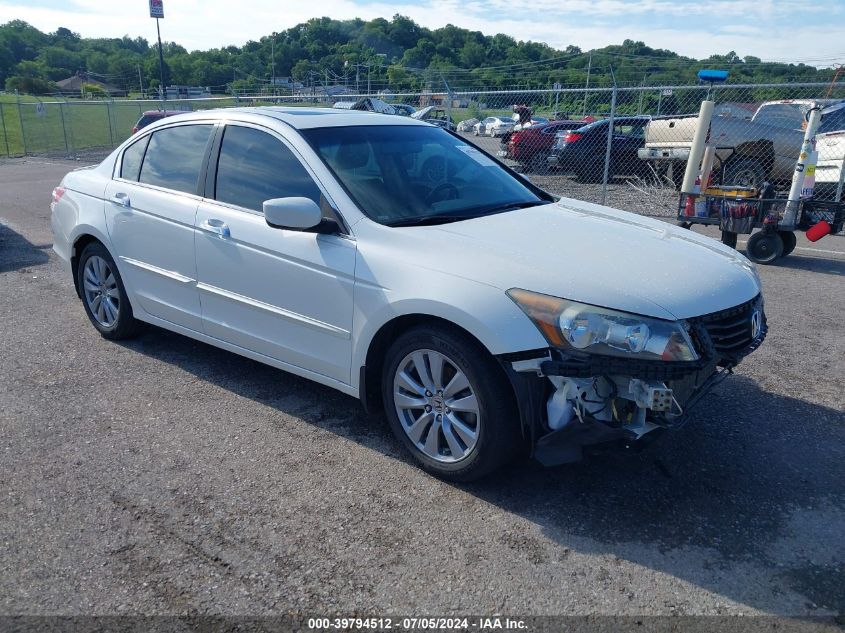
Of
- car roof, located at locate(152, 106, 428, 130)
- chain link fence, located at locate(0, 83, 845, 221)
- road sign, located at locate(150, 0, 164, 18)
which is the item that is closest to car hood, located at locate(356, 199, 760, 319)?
car roof, located at locate(152, 106, 428, 130)

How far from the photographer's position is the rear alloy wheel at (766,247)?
8211 mm

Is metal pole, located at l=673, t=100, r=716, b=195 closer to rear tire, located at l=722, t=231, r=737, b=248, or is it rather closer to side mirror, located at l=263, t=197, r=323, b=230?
rear tire, located at l=722, t=231, r=737, b=248

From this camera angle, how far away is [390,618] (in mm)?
2551

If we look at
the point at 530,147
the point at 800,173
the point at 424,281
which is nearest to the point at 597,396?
the point at 424,281

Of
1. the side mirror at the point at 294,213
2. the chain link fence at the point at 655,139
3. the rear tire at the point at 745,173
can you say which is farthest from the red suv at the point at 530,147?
the side mirror at the point at 294,213

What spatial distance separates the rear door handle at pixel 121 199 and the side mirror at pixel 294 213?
170cm

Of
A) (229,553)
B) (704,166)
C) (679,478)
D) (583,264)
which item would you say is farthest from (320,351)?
(704,166)

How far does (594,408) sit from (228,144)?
2767mm

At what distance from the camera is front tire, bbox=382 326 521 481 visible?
10.3 feet

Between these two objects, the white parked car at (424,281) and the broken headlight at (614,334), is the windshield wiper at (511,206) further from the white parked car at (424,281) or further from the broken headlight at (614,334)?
the broken headlight at (614,334)

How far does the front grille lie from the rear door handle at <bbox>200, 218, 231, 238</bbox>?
260 centimetres

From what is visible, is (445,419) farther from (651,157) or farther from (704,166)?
(651,157)

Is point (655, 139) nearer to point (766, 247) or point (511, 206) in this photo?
point (766, 247)

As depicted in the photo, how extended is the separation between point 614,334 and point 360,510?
4.46ft
